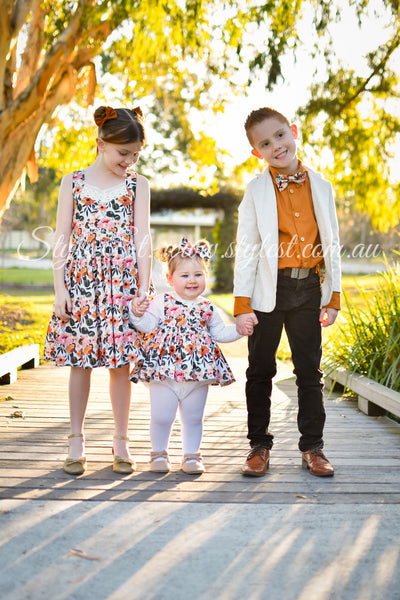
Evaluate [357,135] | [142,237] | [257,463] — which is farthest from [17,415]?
[357,135]

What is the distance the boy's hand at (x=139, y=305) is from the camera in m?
3.03

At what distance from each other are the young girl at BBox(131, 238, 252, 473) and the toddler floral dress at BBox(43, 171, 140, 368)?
97mm

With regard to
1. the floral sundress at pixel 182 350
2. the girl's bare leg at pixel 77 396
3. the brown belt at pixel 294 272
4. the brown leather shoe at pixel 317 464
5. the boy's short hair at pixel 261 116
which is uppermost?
the boy's short hair at pixel 261 116

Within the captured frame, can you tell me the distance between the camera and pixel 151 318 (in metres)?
3.13

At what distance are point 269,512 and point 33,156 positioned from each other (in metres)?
6.47

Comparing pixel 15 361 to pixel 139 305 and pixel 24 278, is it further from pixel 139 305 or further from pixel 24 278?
pixel 24 278

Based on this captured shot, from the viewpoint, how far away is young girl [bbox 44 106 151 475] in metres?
3.03

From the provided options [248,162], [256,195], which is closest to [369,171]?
[248,162]

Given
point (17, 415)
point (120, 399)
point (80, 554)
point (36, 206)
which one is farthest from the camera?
point (36, 206)

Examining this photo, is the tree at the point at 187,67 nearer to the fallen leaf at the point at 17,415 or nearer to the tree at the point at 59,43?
the tree at the point at 59,43

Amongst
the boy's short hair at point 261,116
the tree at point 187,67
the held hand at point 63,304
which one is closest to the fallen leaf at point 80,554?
the held hand at point 63,304

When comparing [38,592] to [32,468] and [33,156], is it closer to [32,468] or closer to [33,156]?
[32,468]

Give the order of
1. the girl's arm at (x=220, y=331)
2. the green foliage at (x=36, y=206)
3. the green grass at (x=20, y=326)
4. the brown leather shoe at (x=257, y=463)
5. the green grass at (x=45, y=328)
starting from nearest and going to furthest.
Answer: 1. the brown leather shoe at (x=257, y=463)
2. the girl's arm at (x=220, y=331)
3. the green grass at (x=45, y=328)
4. the green grass at (x=20, y=326)
5. the green foliage at (x=36, y=206)

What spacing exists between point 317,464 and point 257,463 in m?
0.27
